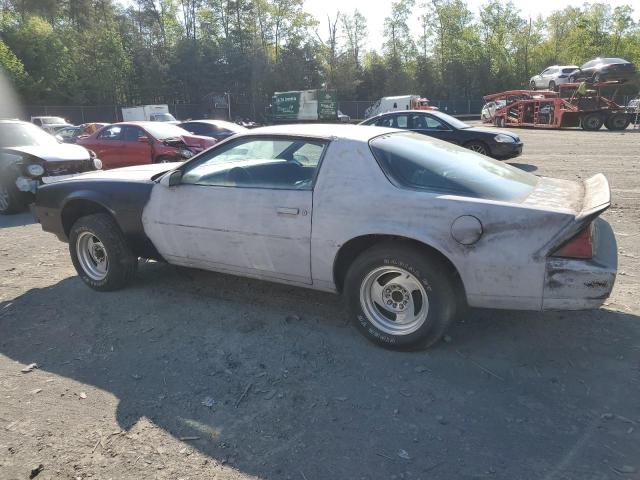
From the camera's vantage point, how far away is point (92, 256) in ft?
15.8

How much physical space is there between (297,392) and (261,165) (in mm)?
1845

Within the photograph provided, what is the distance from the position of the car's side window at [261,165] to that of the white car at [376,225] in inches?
0.4

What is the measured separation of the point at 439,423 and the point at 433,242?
3.52ft

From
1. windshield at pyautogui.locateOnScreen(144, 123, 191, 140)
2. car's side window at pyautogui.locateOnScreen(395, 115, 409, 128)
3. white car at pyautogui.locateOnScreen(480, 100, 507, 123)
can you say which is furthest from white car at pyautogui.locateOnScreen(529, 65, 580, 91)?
windshield at pyautogui.locateOnScreen(144, 123, 191, 140)

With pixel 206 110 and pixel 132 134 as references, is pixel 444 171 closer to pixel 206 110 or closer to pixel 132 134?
pixel 132 134

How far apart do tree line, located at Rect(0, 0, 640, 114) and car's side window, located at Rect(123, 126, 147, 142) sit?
3644 centimetres

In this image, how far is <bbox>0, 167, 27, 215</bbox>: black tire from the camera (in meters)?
Answer: 8.57

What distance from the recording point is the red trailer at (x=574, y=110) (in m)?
23.5

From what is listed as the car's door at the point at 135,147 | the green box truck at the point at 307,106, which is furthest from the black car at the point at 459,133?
the green box truck at the point at 307,106

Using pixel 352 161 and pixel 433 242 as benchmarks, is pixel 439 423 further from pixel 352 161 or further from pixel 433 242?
pixel 352 161

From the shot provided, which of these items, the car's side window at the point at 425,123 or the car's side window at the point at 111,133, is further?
the car's side window at the point at 425,123

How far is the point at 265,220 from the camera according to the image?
370 centimetres

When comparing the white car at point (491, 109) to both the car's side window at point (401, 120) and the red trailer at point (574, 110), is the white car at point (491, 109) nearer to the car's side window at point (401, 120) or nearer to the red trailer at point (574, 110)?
the red trailer at point (574, 110)

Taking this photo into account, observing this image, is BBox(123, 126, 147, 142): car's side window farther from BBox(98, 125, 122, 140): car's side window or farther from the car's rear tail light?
the car's rear tail light
